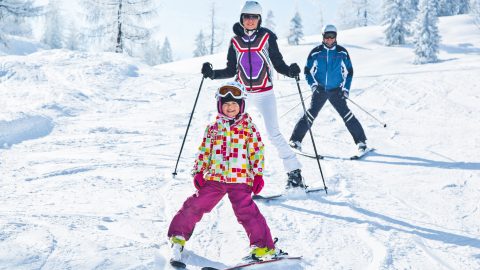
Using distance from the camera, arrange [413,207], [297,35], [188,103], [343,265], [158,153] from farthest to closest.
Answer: [297,35] < [188,103] < [158,153] < [413,207] < [343,265]

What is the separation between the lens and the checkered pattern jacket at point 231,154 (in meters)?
3.47

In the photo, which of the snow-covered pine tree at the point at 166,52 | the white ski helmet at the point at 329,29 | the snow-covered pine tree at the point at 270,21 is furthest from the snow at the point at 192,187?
the snow-covered pine tree at the point at 166,52

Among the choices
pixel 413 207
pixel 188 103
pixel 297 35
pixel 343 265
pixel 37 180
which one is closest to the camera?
pixel 343 265

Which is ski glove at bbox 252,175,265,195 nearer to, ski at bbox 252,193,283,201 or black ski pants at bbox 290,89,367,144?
ski at bbox 252,193,283,201

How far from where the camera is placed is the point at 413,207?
4.60 m

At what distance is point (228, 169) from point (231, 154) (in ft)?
0.42

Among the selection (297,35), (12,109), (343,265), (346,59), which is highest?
(297,35)

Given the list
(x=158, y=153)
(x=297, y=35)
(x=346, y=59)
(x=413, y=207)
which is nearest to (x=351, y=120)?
(x=346, y=59)

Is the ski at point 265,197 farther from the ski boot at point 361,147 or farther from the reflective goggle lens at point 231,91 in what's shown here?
the ski boot at point 361,147

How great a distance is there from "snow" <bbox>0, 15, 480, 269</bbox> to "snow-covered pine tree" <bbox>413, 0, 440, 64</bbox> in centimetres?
2470

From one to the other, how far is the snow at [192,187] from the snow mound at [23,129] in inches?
1.1

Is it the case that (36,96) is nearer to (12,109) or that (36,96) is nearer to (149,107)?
(12,109)

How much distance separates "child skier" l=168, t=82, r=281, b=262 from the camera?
3.36 meters

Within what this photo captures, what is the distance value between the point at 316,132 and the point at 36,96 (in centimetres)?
668
